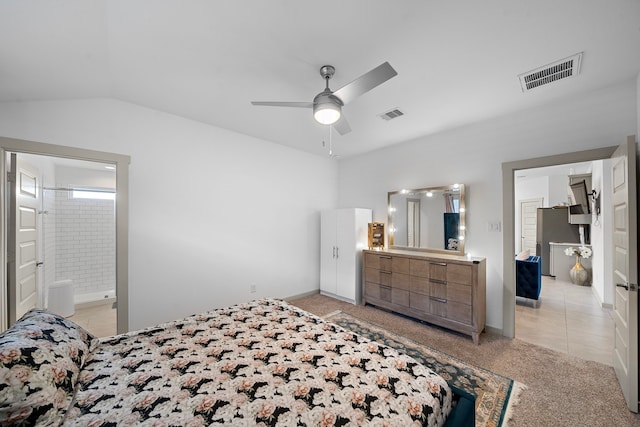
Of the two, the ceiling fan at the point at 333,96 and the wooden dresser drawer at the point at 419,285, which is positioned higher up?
the ceiling fan at the point at 333,96

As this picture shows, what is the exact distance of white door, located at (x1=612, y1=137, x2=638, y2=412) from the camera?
1.79 m

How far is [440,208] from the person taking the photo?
11.8 feet

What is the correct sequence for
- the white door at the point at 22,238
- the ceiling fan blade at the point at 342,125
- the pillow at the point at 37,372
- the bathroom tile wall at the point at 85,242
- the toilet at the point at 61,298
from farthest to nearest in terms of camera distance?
the bathroom tile wall at the point at 85,242 → the toilet at the point at 61,298 → the white door at the point at 22,238 → the ceiling fan blade at the point at 342,125 → the pillow at the point at 37,372

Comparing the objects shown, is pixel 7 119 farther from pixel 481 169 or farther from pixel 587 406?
pixel 587 406

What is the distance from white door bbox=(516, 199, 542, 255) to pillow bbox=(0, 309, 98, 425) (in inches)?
330

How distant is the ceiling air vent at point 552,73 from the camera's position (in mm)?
1973

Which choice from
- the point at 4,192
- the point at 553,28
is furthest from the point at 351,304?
the point at 4,192

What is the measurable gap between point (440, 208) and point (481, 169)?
0.72 m

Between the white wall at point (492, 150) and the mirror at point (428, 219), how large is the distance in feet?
0.37

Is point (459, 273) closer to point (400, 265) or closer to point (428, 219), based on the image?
point (400, 265)

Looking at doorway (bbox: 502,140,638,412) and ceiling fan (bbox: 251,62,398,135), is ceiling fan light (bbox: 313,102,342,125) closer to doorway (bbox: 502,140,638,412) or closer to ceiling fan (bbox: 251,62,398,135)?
ceiling fan (bbox: 251,62,398,135)

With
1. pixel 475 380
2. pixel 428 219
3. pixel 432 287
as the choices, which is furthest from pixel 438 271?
pixel 475 380

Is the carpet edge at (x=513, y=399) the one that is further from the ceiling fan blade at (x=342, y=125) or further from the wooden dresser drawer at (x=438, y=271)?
the ceiling fan blade at (x=342, y=125)

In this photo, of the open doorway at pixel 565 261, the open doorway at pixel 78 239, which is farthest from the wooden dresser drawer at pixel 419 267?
the open doorway at pixel 78 239
